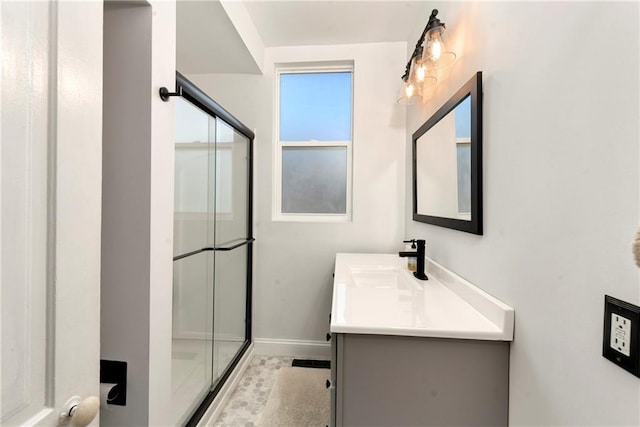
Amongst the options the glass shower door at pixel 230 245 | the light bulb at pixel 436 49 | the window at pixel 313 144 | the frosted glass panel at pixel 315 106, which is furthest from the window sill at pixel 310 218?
the light bulb at pixel 436 49

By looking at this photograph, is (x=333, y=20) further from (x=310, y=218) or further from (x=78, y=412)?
(x=78, y=412)

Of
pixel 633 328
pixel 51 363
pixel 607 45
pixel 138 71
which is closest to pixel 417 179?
pixel 607 45

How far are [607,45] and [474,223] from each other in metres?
0.70

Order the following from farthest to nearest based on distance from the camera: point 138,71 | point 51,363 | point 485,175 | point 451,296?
point 451,296
point 485,175
point 138,71
point 51,363

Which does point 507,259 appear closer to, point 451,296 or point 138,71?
point 451,296

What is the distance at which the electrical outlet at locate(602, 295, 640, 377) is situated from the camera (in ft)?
1.80

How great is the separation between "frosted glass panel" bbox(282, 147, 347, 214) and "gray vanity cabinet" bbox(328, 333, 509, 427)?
5.35 feet

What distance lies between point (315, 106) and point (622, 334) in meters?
2.43

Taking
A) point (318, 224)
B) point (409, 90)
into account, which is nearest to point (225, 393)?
point (318, 224)

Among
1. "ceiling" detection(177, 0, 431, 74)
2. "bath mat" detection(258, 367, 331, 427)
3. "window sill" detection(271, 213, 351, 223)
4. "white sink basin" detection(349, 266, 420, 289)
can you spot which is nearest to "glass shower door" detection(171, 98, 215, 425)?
"bath mat" detection(258, 367, 331, 427)

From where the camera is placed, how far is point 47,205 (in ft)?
1.55

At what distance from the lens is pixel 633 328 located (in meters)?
0.55

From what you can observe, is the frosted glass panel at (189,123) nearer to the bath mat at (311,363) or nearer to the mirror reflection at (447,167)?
the mirror reflection at (447,167)

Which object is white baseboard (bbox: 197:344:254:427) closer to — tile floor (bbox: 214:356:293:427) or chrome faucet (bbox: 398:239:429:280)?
tile floor (bbox: 214:356:293:427)
